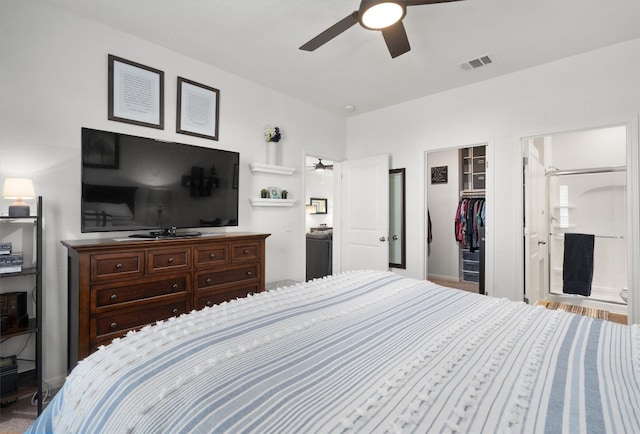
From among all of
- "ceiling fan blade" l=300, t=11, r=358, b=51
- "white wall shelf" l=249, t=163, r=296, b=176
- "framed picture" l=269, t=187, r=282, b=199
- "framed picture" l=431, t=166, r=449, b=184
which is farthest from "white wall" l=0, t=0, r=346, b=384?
"framed picture" l=431, t=166, r=449, b=184

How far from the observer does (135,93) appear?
102 inches

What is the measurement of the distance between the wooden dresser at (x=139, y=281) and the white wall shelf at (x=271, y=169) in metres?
0.97

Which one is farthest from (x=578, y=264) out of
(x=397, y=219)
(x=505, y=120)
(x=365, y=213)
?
(x=365, y=213)

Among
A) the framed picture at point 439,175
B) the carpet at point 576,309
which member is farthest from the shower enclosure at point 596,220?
the framed picture at point 439,175

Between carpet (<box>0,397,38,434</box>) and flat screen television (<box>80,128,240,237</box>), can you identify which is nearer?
carpet (<box>0,397,38,434</box>)

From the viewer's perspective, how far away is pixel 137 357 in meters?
0.90

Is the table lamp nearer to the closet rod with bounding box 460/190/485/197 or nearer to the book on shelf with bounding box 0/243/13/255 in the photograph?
the book on shelf with bounding box 0/243/13/255

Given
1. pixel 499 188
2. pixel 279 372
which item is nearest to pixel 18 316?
pixel 279 372

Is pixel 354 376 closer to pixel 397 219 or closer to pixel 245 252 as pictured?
pixel 245 252

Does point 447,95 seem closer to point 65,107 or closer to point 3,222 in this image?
point 65,107

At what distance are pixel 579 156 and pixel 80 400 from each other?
5802mm

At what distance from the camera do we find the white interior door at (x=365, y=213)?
13.4 ft

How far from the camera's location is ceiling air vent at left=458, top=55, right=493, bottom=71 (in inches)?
115

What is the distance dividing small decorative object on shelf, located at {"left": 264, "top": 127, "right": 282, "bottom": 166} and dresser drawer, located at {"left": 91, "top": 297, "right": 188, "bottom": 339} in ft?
6.11
